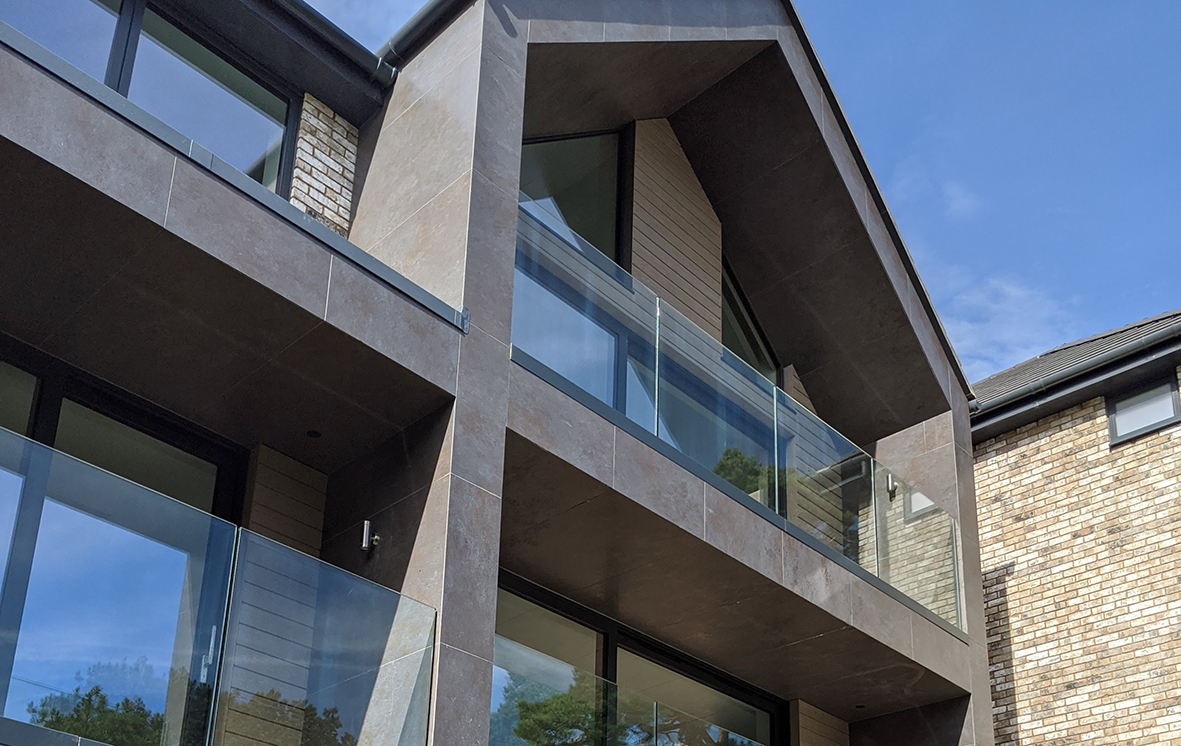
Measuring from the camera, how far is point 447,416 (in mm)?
8266

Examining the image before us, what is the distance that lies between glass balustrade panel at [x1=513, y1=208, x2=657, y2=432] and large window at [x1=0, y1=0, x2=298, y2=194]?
90.5 inches

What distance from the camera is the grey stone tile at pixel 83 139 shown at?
22.4 feet

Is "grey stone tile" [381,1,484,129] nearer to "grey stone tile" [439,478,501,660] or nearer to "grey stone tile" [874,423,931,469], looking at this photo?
"grey stone tile" [439,478,501,660]

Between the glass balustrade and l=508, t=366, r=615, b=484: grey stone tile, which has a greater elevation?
l=508, t=366, r=615, b=484: grey stone tile

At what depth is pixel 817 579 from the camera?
1107cm

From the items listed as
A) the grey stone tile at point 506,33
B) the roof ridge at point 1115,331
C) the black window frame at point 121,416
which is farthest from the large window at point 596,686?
the roof ridge at point 1115,331

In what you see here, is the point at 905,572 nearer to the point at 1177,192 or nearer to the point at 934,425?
the point at 934,425

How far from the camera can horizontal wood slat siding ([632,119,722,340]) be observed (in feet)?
42.7

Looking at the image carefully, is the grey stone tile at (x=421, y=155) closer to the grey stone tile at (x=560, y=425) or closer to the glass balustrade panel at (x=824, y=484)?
the grey stone tile at (x=560, y=425)

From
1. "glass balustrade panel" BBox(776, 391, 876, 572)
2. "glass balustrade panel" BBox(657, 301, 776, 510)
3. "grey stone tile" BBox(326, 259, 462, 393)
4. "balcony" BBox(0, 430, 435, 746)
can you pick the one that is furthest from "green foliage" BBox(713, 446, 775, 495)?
"balcony" BBox(0, 430, 435, 746)

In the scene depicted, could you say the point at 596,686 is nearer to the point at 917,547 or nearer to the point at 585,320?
the point at 585,320

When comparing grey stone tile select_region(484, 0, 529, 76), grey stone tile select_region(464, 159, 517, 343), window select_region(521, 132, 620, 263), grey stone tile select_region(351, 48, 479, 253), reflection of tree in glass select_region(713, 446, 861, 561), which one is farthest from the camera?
window select_region(521, 132, 620, 263)

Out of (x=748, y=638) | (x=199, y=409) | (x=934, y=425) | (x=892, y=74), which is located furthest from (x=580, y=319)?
(x=892, y=74)

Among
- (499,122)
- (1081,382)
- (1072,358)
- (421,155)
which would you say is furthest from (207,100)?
(1072,358)
